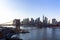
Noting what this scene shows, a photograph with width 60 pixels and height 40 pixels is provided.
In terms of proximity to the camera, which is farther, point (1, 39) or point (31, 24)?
point (31, 24)

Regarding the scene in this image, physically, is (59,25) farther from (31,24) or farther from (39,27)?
(39,27)

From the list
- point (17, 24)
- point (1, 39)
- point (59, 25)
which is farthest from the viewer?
point (59, 25)

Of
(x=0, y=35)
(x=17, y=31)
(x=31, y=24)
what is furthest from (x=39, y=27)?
(x=0, y=35)

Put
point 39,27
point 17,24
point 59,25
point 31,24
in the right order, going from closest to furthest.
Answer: point 17,24 → point 59,25 → point 31,24 → point 39,27

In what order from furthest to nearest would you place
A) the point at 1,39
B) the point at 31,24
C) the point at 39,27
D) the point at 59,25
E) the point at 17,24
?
1. the point at 39,27
2. the point at 31,24
3. the point at 59,25
4. the point at 17,24
5. the point at 1,39

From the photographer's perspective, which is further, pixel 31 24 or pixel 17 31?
pixel 31 24

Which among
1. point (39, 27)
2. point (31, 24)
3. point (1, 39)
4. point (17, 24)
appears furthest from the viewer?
point (39, 27)

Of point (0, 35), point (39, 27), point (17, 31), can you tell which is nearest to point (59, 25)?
point (17, 31)

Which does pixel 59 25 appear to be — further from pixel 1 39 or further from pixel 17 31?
pixel 1 39

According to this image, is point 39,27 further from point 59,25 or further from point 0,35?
point 0,35
